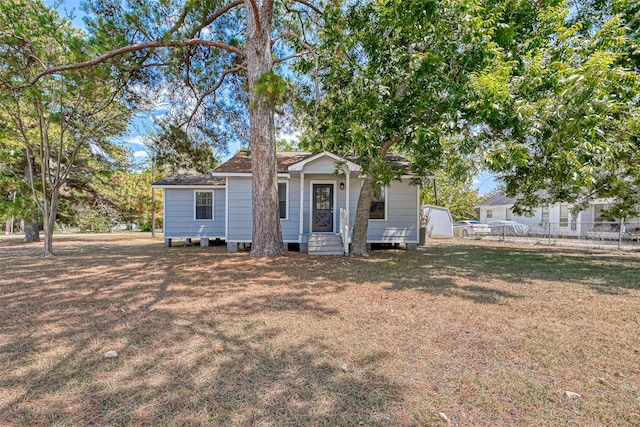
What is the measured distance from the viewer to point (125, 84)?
29.5 feet

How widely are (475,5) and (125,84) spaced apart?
9148 mm

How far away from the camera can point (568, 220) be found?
20359mm

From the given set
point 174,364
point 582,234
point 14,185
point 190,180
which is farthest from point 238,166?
point 582,234

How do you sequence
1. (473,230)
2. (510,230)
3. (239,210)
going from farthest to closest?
(473,230)
(510,230)
(239,210)

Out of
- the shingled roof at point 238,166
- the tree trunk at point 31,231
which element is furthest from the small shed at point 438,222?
the tree trunk at point 31,231

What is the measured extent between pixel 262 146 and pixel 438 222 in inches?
598

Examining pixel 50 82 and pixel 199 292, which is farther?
pixel 50 82

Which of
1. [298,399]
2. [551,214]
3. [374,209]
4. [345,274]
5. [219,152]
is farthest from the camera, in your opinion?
[551,214]

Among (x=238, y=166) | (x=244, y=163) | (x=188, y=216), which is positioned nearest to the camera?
(x=238, y=166)

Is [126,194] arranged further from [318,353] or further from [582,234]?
[582,234]

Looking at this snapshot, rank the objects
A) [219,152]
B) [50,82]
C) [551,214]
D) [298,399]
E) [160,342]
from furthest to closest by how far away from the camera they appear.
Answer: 1. [551,214]
2. [219,152]
3. [50,82]
4. [160,342]
5. [298,399]

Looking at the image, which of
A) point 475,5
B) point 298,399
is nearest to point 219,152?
point 475,5

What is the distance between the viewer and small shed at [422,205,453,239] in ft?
65.6

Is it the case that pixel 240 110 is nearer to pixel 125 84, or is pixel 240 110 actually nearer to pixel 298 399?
pixel 125 84
